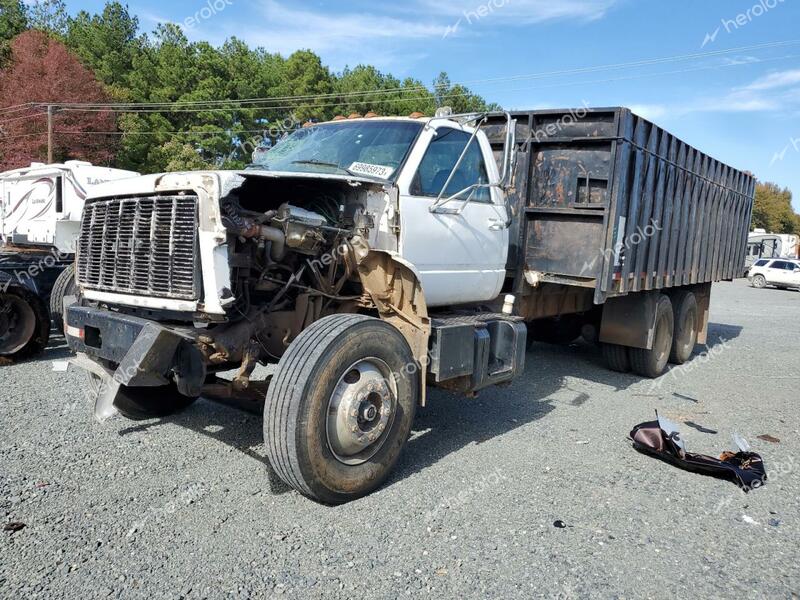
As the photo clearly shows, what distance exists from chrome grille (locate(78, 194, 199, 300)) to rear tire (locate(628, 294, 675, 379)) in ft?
20.7

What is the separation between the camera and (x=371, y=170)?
450cm

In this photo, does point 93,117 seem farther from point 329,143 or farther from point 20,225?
point 329,143

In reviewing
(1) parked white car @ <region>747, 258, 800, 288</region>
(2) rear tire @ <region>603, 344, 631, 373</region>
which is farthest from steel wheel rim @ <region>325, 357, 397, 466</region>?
(1) parked white car @ <region>747, 258, 800, 288</region>

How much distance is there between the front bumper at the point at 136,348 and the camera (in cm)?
359

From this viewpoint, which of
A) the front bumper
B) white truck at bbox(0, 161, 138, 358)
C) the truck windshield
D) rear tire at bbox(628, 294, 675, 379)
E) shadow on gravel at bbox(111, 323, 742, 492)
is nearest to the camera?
the front bumper

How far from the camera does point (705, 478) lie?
15.1 feet

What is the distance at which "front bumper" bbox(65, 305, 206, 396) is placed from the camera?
11.8 feet

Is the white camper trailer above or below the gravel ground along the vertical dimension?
above

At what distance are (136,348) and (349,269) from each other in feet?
4.96

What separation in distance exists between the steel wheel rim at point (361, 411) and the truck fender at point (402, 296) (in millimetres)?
371

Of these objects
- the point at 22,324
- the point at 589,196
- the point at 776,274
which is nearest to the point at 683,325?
the point at 589,196

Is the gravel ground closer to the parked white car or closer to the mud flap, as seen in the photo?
the mud flap

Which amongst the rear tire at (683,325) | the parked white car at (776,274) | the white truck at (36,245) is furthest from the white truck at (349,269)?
the parked white car at (776,274)

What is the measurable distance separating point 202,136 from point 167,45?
7264mm
